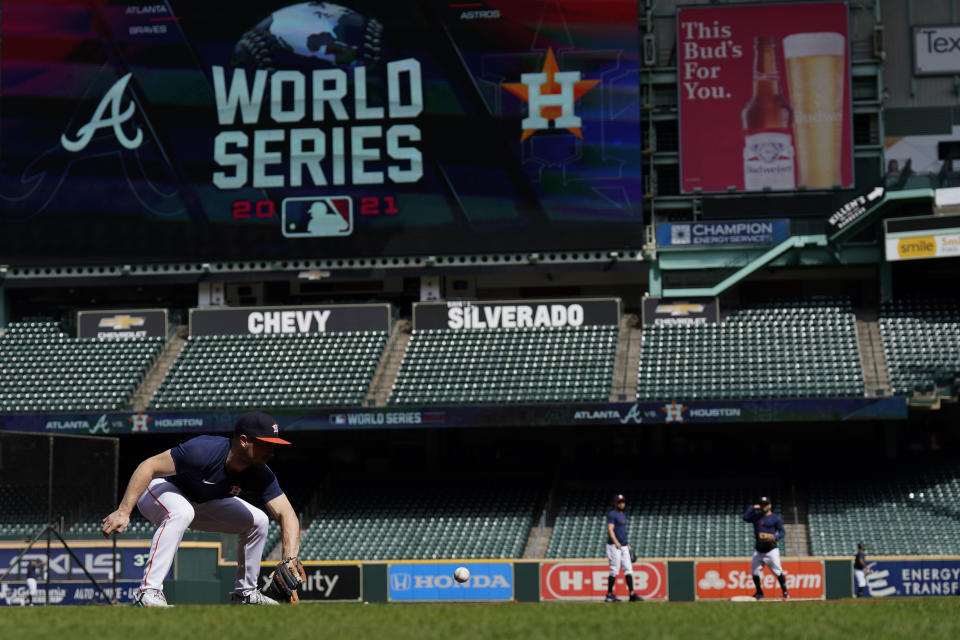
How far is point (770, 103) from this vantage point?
38.5 meters

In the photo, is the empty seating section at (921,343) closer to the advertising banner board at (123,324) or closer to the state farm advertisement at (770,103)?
the state farm advertisement at (770,103)

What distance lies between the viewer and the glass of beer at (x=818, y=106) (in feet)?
126

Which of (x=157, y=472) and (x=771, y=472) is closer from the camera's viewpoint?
(x=157, y=472)

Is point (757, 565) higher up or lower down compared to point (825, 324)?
lower down

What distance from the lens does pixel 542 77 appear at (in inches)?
1485

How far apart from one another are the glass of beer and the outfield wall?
13260mm

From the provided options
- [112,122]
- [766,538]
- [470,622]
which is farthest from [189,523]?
[112,122]

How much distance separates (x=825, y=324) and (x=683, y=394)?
17.8ft

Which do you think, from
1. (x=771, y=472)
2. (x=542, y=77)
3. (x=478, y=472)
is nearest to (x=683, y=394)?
(x=771, y=472)

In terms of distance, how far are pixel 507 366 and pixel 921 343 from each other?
10.9 metres

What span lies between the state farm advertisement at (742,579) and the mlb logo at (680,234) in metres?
12.2

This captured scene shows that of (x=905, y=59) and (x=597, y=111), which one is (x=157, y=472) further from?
(x=905, y=59)

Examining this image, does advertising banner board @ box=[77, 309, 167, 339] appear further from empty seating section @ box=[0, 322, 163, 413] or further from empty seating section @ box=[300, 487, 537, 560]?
empty seating section @ box=[300, 487, 537, 560]

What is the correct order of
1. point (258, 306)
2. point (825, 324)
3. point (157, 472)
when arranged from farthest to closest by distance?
point (258, 306) < point (825, 324) < point (157, 472)
